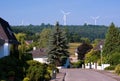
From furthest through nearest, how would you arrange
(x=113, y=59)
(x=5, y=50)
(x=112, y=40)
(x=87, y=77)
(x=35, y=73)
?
(x=112, y=40) → (x=113, y=59) → (x=87, y=77) → (x=5, y=50) → (x=35, y=73)

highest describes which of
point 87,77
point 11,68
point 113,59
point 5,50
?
point 5,50

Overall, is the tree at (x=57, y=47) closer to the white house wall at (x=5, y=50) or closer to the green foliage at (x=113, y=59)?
the green foliage at (x=113, y=59)

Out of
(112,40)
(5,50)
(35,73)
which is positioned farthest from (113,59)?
(35,73)

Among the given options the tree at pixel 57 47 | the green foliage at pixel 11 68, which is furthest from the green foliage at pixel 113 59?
the green foliage at pixel 11 68

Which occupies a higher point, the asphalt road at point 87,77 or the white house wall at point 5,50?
the white house wall at point 5,50

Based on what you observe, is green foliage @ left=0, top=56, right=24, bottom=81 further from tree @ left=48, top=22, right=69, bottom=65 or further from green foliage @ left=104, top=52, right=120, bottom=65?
tree @ left=48, top=22, right=69, bottom=65

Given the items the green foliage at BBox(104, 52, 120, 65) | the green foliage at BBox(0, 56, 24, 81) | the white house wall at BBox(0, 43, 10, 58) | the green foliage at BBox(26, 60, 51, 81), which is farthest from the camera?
the green foliage at BBox(104, 52, 120, 65)

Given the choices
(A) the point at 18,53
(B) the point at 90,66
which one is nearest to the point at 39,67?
(A) the point at 18,53

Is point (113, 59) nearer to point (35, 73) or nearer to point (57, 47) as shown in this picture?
point (57, 47)

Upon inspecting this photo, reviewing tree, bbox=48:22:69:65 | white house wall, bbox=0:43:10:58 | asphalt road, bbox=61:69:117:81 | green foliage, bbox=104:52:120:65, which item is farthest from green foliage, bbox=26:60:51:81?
tree, bbox=48:22:69:65

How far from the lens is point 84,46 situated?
131750mm

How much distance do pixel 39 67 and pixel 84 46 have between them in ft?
328

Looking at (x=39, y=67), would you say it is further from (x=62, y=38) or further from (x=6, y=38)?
(x=62, y=38)

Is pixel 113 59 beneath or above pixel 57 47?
beneath
